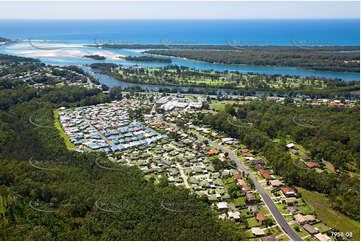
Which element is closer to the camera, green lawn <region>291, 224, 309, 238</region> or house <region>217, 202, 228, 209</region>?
green lawn <region>291, 224, 309, 238</region>

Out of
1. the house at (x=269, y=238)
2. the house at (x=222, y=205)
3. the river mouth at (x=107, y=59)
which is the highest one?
the river mouth at (x=107, y=59)

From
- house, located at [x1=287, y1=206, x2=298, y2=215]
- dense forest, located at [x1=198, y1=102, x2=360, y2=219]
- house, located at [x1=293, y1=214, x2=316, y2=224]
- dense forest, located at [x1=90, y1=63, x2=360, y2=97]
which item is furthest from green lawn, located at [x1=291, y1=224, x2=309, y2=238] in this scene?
dense forest, located at [x1=90, y1=63, x2=360, y2=97]

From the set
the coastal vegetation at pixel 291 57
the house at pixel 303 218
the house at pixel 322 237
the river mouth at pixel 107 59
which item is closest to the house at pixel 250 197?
the house at pixel 303 218

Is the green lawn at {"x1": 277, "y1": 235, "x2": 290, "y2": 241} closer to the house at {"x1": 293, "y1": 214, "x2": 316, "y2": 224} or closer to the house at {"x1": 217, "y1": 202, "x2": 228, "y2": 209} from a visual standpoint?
the house at {"x1": 293, "y1": 214, "x2": 316, "y2": 224}

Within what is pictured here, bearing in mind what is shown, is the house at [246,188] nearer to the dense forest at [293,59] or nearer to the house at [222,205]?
the house at [222,205]

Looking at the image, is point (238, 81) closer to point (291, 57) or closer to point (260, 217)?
point (291, 57)

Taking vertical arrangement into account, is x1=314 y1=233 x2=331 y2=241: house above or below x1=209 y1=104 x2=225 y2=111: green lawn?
below
